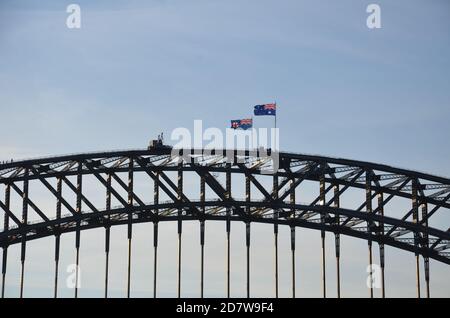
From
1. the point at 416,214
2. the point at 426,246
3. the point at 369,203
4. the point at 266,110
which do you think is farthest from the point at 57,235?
the point at 426,246

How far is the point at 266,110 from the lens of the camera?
116250 millimetres

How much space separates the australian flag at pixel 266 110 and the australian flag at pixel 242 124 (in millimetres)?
1112

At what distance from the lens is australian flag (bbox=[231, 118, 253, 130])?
11619 cm

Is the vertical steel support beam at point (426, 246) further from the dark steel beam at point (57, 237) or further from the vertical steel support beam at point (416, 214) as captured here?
the dark steel beam at point (57, 237)

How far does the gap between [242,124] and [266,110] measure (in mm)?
2738

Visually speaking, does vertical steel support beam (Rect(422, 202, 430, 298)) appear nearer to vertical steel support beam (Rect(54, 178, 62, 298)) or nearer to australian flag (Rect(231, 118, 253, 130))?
australian flag (Rect(231, 118, 253, 130))

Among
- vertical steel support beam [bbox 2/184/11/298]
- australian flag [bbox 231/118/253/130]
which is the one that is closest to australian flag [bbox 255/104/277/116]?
australian flag [bbox 231/118/253/130]

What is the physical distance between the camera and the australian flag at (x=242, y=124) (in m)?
116

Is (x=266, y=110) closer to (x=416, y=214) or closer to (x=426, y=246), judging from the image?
(x=416, y=214)

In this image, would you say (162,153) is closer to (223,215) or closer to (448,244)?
(223,215)

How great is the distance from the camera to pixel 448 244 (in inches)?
4879
